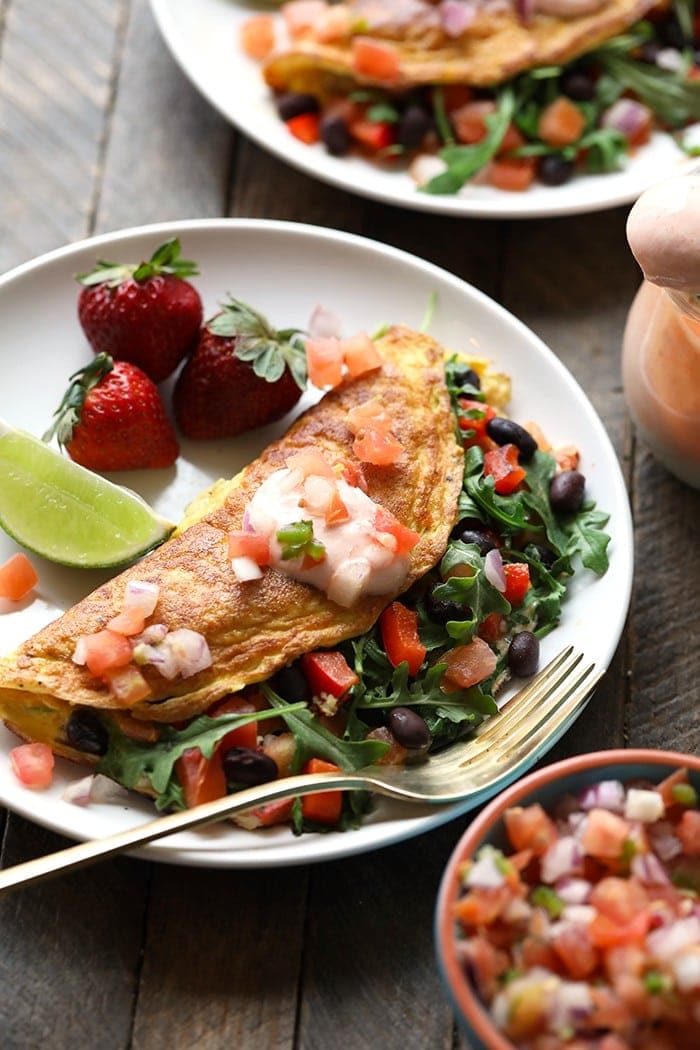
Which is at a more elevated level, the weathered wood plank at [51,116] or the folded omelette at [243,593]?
the weathered wood plank at [51,116]

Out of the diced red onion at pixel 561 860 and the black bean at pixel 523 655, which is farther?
the black bean at pixel 523 655

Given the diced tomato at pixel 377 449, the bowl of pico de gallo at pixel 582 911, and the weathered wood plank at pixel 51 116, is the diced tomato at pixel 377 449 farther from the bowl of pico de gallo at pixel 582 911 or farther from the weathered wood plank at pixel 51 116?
the weathered wood plank at pixel 51 116

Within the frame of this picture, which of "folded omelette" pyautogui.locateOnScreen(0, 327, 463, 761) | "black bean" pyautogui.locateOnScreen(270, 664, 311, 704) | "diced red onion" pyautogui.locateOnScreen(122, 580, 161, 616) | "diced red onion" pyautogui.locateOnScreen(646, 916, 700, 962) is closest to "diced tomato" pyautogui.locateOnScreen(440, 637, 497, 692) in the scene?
"folded omelette" pyautogui.locateOnScreen(0, 327, 463, 761)

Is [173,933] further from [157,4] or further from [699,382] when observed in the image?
[157,4]

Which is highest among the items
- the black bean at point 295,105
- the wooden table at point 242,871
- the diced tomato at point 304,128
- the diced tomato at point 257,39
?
the diced tomato at point 257,39

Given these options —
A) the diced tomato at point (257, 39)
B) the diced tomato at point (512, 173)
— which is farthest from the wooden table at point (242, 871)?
the diced tomato at point (257, 39)

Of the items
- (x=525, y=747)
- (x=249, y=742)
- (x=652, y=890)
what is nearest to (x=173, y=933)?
(x=249, y=742)

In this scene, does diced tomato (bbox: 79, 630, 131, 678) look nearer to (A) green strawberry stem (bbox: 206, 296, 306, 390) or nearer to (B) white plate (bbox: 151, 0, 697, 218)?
(A) green strawberry stem (bbox: 206, 296, 306, 390)

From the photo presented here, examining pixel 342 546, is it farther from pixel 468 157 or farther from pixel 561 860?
pixel 468 157
